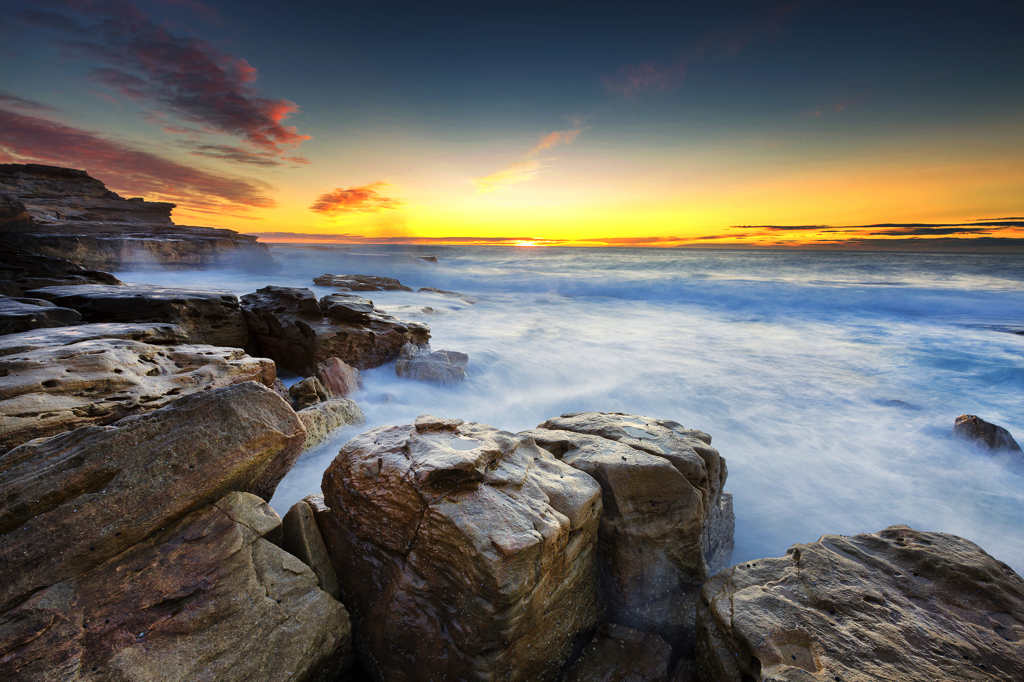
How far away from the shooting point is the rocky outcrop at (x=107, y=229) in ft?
62.7

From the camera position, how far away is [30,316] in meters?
4.78

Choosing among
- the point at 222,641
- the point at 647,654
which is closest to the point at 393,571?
the point at 222,641

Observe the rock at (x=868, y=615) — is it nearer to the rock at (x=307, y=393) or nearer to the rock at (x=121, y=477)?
the rock at (x=121, y=477)

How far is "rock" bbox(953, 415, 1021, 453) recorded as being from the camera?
5930 mm

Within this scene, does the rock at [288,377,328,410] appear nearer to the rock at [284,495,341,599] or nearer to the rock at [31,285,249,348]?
the rock at [31,285,249,348]

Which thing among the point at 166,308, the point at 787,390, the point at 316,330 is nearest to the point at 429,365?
the point at 316,330

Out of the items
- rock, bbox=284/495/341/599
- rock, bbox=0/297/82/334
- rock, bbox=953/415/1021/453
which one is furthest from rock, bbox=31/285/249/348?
rock, bbox=953/415/1021/453

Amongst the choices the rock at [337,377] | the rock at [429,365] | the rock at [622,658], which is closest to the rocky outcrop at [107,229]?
the rock at [337,377]

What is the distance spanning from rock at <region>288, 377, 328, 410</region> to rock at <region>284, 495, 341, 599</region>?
313 centimetres

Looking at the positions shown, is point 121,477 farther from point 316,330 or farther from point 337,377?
point 316,330

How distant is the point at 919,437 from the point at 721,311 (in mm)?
14919

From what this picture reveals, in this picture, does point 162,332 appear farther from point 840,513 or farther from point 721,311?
point 721,311

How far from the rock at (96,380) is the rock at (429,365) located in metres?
3.53

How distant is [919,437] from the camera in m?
6.82
